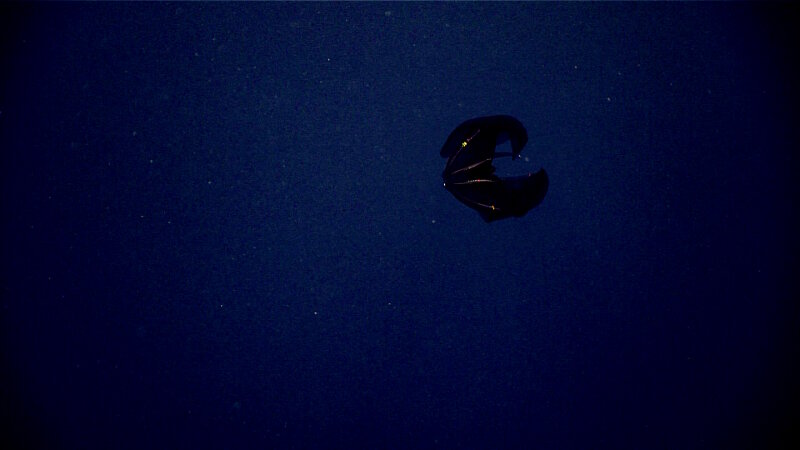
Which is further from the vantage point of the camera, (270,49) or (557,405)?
(557,405)

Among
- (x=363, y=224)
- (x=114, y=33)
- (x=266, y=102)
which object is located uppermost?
(x=114, y=33)

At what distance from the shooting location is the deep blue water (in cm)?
133

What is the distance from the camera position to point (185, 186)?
1.34 metres

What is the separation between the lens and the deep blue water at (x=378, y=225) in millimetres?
1328

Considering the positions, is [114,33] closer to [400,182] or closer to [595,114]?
[400,182]

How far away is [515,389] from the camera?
1.44 metres

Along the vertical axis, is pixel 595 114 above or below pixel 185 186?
above

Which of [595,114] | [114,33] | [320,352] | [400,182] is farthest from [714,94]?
[114,33]

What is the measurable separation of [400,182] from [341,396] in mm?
887

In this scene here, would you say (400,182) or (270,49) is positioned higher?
(270,49)

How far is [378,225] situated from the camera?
138cm

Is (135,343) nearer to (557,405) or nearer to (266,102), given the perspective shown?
(266,102)

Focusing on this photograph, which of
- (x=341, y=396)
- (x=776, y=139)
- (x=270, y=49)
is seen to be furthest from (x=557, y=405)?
(x=270, y=49)

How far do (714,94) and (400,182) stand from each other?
1.28 meters
